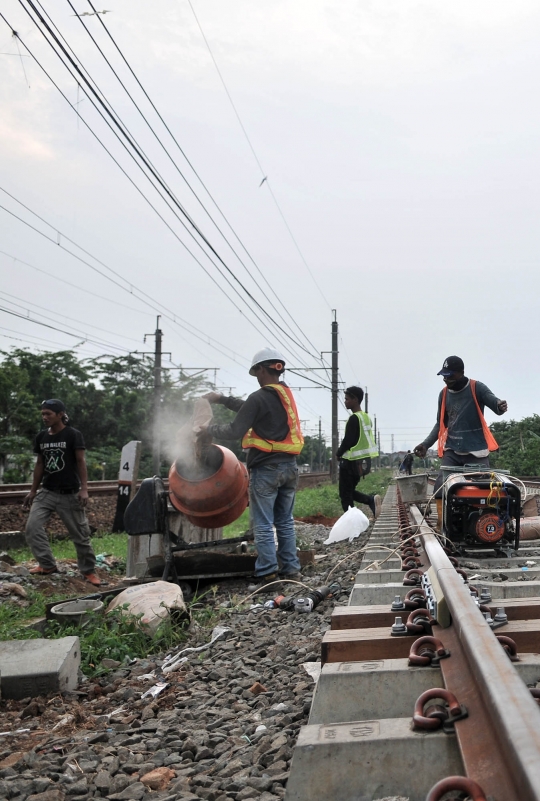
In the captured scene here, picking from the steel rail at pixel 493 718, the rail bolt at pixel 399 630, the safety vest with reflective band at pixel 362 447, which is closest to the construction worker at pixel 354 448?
the safety vest with reflective band at pixel 362 447

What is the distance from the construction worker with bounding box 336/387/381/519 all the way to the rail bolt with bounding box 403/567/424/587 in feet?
18.2

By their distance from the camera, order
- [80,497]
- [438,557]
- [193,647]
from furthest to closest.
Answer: [80,497]
[193,647]
[438,557]

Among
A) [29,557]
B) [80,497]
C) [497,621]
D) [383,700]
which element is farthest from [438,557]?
[29,557]

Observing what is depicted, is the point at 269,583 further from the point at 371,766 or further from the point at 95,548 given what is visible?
the point at 95,548

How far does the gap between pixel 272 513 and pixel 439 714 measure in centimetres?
472

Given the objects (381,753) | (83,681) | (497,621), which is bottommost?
(83,681)

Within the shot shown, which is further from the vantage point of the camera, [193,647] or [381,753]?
[193,647]

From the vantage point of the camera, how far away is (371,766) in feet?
5.87

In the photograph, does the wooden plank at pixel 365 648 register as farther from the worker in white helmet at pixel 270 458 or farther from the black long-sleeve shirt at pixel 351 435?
the black long-sleeve shirt at pixel 351 435

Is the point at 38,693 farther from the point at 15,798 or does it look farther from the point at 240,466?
the point at 240,466

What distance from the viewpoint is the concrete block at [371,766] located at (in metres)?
1.76

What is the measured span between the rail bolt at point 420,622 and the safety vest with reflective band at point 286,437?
372 cm

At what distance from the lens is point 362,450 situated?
9773mm

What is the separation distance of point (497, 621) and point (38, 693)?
7.73 ft
